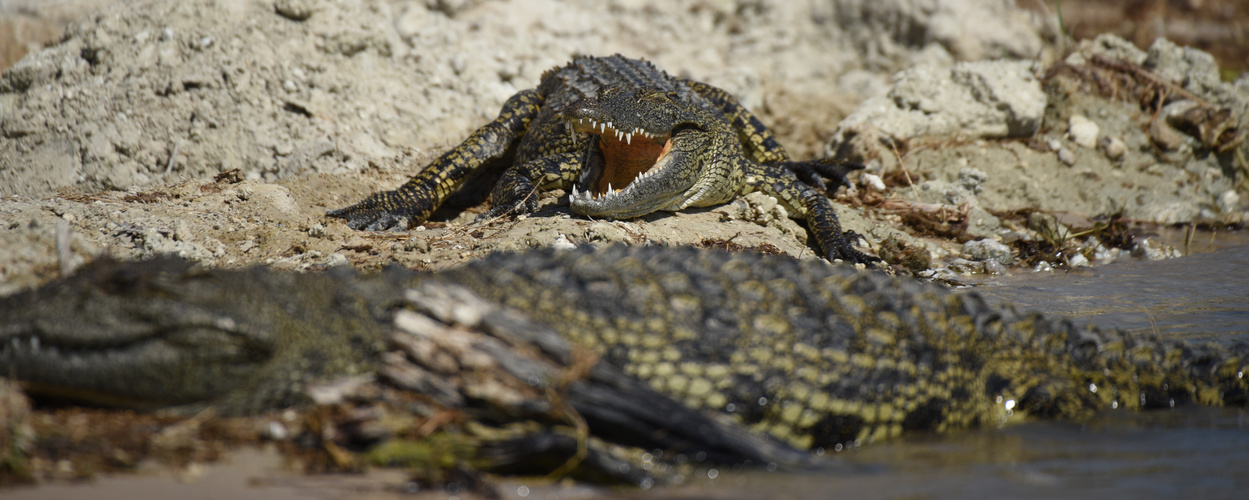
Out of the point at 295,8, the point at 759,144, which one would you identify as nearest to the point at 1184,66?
the point at 759,144

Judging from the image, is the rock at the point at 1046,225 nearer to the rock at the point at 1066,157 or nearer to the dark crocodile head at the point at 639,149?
the rock at the point at 1066,157

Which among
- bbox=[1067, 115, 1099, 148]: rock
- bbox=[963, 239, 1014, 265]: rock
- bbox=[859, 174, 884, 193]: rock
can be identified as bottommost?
bbox=[963, 239, 1014, 265]: rock

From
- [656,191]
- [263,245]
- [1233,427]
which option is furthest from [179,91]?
[1233,427]

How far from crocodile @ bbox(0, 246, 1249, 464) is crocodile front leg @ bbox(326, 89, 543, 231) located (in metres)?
2.78

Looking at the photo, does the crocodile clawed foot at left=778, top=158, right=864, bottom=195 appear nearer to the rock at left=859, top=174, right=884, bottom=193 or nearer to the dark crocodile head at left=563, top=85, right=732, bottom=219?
the rock at left=859, top=174, right=884, bottom=193

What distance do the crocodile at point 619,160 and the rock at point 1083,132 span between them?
209 cm

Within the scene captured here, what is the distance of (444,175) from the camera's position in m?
5.57

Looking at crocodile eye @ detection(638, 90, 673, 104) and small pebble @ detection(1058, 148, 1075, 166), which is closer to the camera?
crocodile eye @ detection(638, 90, 673, 104)

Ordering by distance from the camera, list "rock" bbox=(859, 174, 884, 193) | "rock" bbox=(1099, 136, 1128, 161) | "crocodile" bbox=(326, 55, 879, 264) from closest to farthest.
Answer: "crocodile" bbox=(326, 55, 879, 264) → "rock" bbox=(859, 174, 884, 193) → "rock" bbox=(1099, 136, 1128, 161)

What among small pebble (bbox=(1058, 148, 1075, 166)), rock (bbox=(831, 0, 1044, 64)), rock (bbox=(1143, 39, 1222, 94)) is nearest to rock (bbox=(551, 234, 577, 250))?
small pebble (bbox=(1058, 148, 1075, 166))

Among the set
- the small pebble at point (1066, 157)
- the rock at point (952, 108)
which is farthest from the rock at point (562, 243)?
the small pebble at point (1066, 157)

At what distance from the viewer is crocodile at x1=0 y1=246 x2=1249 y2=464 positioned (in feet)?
6.68

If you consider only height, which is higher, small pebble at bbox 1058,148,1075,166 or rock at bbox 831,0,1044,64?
rock at bbox 831,0,1044,64

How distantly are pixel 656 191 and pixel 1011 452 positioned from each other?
108 inches
